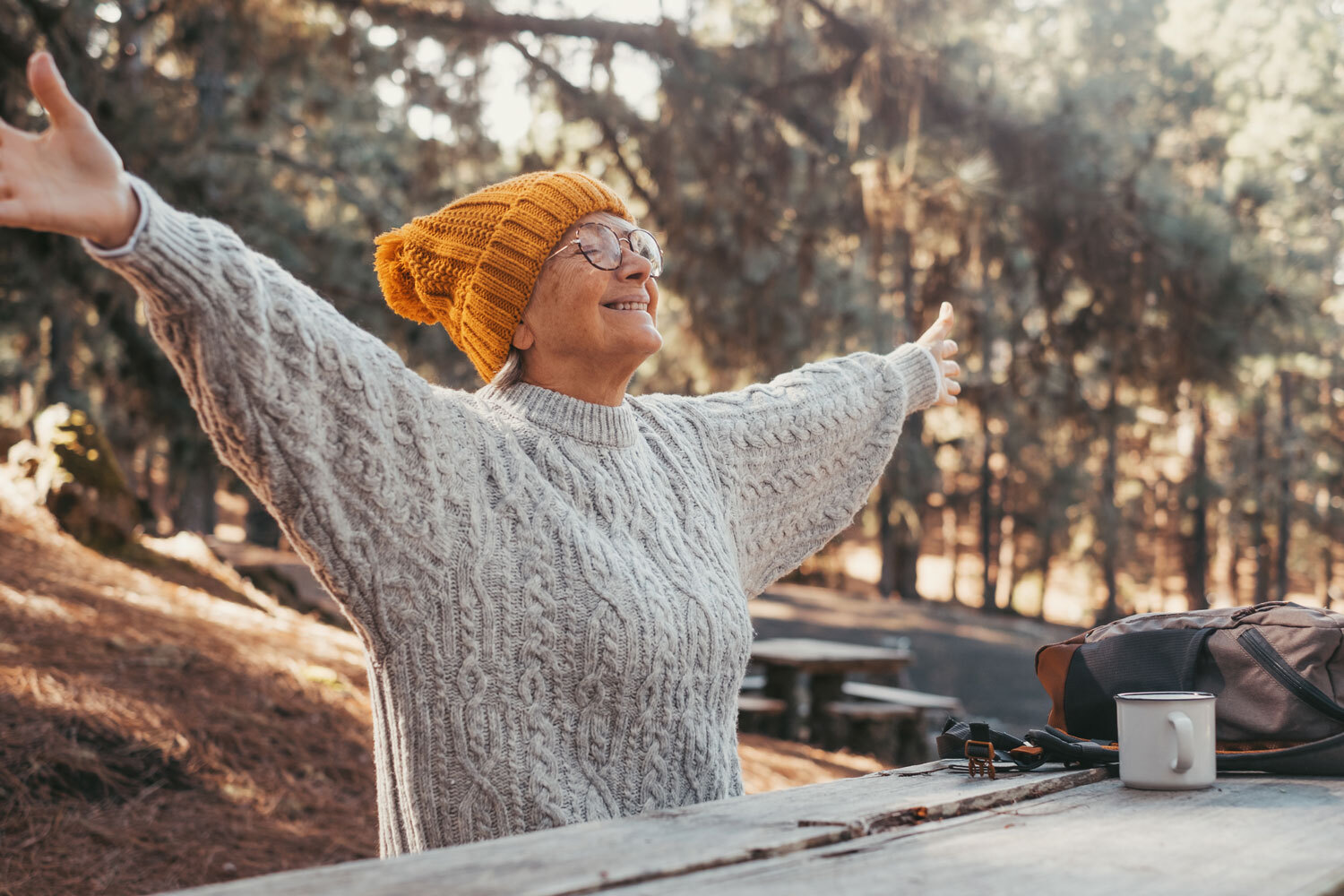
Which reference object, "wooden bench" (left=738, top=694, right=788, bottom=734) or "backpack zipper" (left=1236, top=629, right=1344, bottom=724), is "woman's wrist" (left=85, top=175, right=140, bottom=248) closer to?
"backpack zipper" (left=1236, top=629, right=1344, bottom=724)

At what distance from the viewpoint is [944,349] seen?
260 centimetres

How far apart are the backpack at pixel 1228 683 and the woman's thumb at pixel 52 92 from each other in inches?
A: 51.9

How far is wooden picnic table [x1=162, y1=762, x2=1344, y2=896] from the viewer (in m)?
0.98

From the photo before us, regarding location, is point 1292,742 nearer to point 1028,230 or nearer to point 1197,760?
point 1197,760

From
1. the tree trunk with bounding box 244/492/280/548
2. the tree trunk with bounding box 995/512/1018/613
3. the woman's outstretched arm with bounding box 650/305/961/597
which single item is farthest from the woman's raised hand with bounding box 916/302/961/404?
the tree trunk with bounding box 995/512/1018/613

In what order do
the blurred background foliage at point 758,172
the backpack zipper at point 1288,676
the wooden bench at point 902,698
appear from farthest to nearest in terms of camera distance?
1. the wooden bench at point 902,698
2. the blurred background foliage at point 758,172
3. the backpack zipper at point 1288,676

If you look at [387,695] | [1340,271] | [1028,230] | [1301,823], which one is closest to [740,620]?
[387,695]

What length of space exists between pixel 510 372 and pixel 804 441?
1.98 ft

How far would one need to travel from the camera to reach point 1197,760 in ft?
4.82

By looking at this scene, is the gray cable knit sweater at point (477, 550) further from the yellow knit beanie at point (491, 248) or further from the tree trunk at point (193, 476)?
the tree trunk at point (193, 476)

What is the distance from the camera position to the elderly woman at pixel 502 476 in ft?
4.37

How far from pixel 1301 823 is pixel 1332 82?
1783 centimetres

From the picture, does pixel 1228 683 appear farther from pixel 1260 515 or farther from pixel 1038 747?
pixel 1260 515

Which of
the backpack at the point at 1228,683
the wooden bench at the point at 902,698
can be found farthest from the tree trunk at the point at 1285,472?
the backpack at the point at 1228,683
